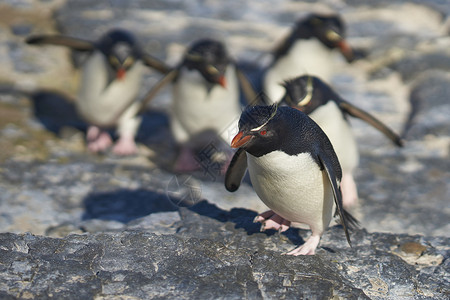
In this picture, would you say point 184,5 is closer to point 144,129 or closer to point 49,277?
point 144,129

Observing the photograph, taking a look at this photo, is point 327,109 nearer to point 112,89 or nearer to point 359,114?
point 359,114

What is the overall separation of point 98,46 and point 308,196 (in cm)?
290

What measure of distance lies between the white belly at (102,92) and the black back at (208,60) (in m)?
0.61

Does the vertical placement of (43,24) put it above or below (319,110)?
below

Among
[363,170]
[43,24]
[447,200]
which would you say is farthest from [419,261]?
[43,24]

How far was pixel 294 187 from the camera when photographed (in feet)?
8.60

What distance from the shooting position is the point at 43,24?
6.97m

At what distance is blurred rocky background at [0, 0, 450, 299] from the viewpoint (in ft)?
8.11

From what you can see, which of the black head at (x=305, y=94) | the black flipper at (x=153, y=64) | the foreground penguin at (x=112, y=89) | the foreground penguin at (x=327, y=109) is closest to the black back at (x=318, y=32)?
the black flipper at (x=153, y=64)

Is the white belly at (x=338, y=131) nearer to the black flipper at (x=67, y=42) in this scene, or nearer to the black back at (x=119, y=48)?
the black back at (x=119, y=48)

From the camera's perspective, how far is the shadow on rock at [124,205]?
13.2ft

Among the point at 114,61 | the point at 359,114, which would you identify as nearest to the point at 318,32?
the point at 359,114

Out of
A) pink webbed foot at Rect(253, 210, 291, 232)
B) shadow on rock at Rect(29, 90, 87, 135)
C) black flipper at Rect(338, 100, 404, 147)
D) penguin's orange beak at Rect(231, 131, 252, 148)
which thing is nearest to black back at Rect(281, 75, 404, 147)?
black flipper at Rect(338, 100, 404, 147)

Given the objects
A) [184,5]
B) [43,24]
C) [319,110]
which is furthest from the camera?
[184,5]
